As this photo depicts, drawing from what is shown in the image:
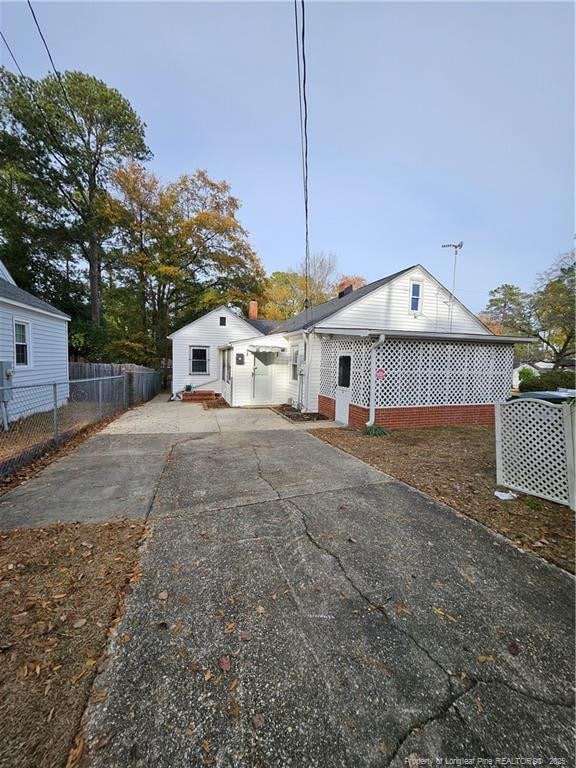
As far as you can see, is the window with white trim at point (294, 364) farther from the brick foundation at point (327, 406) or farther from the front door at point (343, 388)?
the front door at point (343, 388)

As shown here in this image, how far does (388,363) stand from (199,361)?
34.4 feet

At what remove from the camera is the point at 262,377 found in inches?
514

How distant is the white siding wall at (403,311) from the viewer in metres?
12.0

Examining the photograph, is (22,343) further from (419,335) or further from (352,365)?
(419,335)

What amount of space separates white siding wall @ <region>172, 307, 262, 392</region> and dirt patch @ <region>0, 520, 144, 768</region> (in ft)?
42.3

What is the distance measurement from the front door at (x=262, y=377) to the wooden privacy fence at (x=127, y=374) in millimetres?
5089

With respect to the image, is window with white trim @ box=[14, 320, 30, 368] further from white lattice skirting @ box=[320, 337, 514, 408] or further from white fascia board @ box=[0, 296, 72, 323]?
white lattice skirting @ box=[320, 337, 514, 408]

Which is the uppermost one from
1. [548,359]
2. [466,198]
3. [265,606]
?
[466,198]

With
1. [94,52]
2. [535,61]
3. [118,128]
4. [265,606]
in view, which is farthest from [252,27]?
[118,128]

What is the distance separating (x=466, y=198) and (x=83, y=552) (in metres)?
19.3

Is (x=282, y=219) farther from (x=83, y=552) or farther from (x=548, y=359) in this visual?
(x=548, y=359)

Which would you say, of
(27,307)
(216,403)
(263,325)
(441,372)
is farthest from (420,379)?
(263,325)

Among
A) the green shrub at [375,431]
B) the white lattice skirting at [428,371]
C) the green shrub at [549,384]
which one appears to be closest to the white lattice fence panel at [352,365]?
the white lattice skirting at [428,371]

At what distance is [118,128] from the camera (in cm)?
1956
